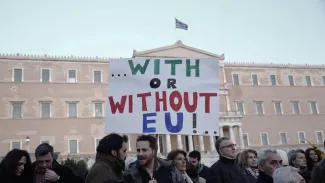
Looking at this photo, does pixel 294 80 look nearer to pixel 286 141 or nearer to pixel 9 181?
pixel 286 141

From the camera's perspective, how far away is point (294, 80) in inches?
1553

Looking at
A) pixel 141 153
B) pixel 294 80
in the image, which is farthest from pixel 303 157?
pixel 294 80

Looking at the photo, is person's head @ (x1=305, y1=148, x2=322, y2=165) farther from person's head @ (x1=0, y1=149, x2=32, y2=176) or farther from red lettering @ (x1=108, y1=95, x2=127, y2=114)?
person's head @ (x1=0, y1=149, x2=32, y2=176)

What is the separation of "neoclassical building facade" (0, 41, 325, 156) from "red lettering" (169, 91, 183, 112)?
81.7ft

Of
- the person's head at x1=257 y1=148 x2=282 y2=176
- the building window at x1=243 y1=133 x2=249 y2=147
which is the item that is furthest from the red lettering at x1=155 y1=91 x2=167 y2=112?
the building window at x1=243 y1=133 x2=249 y2=147

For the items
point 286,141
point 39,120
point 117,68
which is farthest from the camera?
point 286,141

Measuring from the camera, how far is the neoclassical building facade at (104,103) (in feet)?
95.7

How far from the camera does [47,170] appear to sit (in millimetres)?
3730

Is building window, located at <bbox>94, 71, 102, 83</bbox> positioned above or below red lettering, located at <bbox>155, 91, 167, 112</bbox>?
above

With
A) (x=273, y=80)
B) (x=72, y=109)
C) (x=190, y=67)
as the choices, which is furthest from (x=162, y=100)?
(x=273, y=80)

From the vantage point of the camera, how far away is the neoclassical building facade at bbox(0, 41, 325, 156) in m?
29.2

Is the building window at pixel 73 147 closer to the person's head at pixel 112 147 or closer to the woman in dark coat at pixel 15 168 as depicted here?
the woman in dark coat at pixel 15 168

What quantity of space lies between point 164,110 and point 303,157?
2.14 metres

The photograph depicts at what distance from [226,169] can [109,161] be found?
1.54 meters
